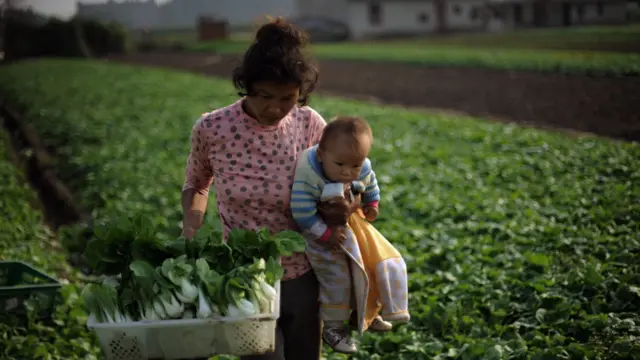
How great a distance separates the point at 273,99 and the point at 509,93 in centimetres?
1525

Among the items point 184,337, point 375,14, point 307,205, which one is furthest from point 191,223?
point 375,14

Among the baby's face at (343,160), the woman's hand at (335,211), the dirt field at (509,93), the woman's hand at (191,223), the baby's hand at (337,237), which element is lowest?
the dirt field at (509,93)

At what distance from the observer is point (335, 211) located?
3.06 m

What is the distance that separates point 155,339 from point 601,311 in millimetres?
3026

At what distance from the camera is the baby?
3014mm

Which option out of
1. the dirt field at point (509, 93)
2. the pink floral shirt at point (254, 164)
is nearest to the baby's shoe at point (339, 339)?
the pink floral shirt at point (254, 164)

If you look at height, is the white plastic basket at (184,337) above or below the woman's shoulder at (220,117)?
below

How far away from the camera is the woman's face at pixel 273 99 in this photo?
3004mm

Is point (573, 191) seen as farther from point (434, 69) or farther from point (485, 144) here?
point (434, 69)

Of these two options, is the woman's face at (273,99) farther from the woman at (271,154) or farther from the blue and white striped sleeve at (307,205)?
the blue and white striped sleeve at (307,205)

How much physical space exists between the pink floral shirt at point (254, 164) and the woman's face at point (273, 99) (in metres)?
0.11

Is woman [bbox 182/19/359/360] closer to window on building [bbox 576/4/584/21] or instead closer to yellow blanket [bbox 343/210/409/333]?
yellow blanket [bbox 343/210/409/333]

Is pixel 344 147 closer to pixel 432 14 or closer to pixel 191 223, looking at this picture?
pixel 191 223

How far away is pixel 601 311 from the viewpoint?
188 inches
